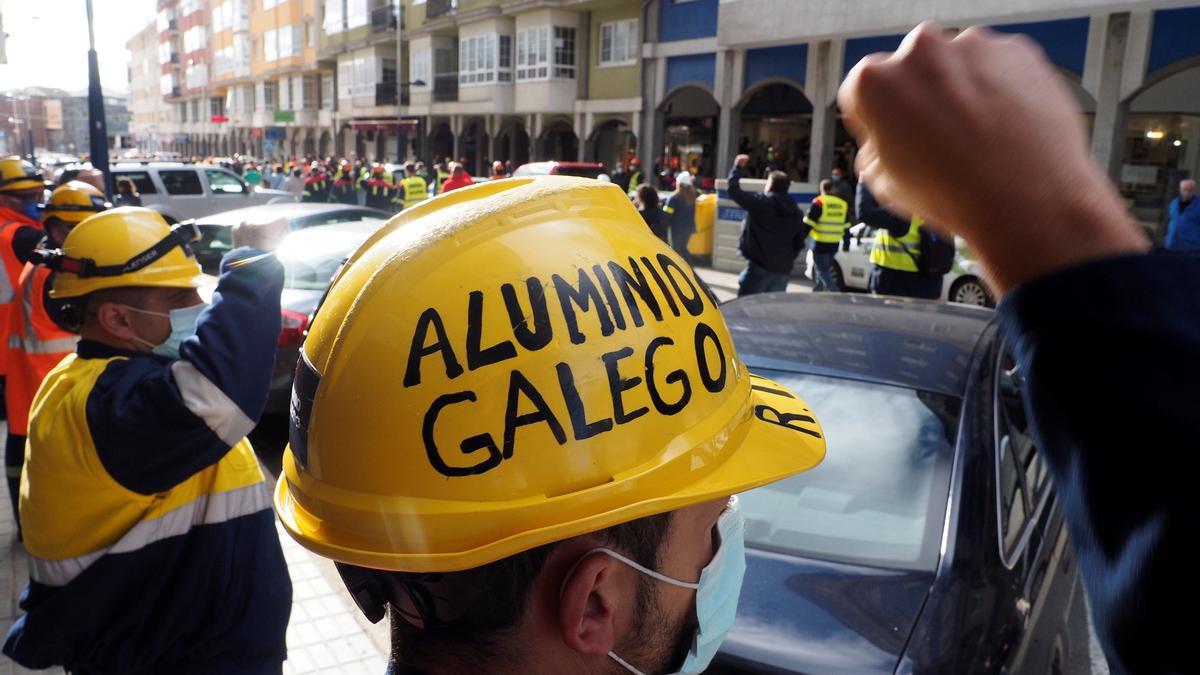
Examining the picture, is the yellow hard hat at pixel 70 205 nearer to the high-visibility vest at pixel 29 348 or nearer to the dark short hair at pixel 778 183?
the high-visibility vest at pixel 29 348

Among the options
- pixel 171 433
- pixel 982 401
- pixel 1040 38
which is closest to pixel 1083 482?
pixel 171 433

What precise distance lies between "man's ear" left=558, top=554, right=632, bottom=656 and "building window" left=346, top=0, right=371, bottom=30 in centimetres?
4699

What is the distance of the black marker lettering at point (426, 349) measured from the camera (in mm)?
1177

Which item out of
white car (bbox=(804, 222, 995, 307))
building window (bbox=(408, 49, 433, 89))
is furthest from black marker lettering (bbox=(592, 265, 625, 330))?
building window (bbox=(408, 49, 433, 89))

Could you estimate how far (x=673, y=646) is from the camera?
1384mm

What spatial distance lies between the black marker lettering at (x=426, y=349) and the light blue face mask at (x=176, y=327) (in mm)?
1755

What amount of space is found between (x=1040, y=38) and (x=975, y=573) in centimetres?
1686

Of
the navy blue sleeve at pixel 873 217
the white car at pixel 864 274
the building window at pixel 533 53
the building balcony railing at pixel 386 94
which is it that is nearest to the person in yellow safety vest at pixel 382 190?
the building window at pixel 533 53

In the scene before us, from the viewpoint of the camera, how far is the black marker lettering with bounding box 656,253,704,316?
1.37 metres

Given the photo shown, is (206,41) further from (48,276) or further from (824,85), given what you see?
(48,276)

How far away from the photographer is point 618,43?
2819 centimetres

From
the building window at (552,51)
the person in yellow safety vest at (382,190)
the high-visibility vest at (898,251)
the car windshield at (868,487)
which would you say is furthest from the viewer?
the building window at (552,51)

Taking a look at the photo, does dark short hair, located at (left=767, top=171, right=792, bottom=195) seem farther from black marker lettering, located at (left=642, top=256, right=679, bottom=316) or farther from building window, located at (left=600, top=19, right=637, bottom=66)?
building window, located at (left=600, top=19, right=637, bottom=66)

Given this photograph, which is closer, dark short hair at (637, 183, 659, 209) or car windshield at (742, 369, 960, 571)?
car windshield at (742, 369, 960, 571)
